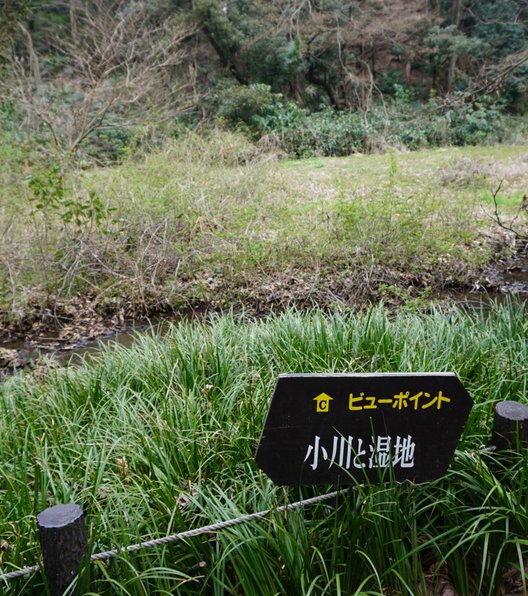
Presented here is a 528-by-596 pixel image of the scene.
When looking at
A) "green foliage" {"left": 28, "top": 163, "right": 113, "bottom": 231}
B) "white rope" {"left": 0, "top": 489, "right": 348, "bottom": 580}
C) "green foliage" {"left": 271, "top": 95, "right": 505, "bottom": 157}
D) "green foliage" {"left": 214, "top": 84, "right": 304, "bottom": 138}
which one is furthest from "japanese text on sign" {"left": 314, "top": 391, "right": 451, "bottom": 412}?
"green foliage" {"left": 214, "top": 84, "right": 304, "bottom": 138}

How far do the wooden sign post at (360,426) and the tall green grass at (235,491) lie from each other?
0.67 feet

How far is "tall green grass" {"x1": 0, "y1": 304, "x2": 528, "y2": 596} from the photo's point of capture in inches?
75.7

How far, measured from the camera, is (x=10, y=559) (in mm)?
1996

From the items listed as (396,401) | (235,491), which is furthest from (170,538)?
(396,401)

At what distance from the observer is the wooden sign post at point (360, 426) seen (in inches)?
66.9

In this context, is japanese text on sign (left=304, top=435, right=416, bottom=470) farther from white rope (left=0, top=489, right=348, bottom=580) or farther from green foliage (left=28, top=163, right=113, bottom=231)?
green foliage (left=28, top=163, right=113, bottom=231)

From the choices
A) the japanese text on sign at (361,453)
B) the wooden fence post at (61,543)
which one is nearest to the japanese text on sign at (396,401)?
the japanese text on sign at (361,453)

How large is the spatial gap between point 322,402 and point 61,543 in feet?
2.94

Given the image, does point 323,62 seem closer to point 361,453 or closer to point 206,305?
point 206,305

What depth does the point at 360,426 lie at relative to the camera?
1.77 meters

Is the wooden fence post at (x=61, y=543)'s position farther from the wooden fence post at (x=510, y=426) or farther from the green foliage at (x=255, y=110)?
the green foliage at (x=255, y=110)

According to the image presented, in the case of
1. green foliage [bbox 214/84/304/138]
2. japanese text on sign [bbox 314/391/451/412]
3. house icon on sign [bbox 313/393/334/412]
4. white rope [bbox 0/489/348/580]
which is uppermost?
green foliage [bbox 214/84/304/138]

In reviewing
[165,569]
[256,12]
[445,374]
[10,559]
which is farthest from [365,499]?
[256,12]

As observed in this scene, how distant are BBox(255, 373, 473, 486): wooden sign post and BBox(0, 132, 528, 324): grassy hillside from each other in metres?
4.76
